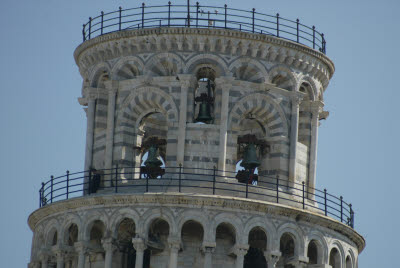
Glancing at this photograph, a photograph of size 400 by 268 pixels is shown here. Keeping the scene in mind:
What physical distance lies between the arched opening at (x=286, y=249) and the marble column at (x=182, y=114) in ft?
20.6

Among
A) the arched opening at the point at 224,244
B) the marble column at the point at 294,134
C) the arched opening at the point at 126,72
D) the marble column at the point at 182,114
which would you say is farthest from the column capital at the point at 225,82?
the arched opening at the point at 224,244

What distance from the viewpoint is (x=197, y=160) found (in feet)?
309

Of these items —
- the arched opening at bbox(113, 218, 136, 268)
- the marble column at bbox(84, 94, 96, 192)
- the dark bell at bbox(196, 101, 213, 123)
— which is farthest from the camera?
the marble column at bbox(84, 94, 96, 192)

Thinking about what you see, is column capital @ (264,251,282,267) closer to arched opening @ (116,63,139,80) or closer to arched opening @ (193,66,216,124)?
arched opening @ (193,66,216,124)

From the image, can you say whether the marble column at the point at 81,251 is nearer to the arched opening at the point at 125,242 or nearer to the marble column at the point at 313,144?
the arched opening at the point at 125,242

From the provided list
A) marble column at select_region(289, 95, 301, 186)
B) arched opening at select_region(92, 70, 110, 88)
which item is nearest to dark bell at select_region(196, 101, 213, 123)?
marble column at select_region(289, 95, 301, 186)

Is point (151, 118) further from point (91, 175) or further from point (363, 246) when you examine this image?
point (363, 246)

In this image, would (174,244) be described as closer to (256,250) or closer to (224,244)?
(224,244)

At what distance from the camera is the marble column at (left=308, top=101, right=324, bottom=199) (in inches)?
3831

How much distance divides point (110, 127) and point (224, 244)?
27.8 ft

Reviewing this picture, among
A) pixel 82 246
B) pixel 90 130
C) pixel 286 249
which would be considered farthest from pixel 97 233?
pixel 286 249

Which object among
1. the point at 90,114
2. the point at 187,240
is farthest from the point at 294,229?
the point at 90,114

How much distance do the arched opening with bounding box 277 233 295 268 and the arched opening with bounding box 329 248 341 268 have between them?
2212 millimetres

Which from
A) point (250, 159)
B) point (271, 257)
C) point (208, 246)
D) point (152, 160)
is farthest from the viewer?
point (250, 159)
